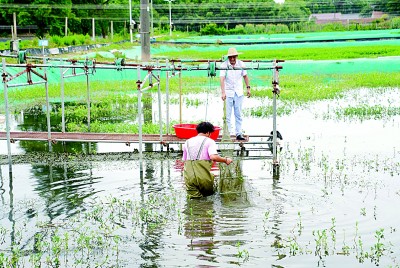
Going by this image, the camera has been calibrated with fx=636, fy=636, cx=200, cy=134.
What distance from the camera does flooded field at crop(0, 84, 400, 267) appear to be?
669 centimetres

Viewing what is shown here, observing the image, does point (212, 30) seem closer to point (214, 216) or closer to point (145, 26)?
point (145, 26)

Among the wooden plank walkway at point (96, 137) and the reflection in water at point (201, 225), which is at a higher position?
the wooden plank walkway at point (96, 137)

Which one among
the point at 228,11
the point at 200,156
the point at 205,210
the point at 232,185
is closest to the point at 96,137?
the point at 232,185

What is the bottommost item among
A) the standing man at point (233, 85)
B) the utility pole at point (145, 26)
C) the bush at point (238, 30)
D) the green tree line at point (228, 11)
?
the standing man at point (233, 85)

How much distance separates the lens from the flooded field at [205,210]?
6691 millimetres

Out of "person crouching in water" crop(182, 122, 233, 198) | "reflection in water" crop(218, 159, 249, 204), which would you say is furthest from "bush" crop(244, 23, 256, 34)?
"person crouching in water" crop(182, 122, 233, 198)

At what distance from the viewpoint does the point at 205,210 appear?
8188 mm

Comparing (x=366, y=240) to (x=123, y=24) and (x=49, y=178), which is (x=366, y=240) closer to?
(x=49, y=178)

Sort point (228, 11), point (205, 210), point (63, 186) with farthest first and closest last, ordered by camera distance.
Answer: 1. point (228, 11)
2. point (63, 186)
3. point (205, 210)

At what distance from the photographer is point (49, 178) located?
1032 centimetres

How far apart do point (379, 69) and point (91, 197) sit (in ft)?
81.4

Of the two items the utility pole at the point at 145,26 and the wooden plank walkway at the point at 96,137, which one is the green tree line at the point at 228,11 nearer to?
the utility pole at the point at 145,26

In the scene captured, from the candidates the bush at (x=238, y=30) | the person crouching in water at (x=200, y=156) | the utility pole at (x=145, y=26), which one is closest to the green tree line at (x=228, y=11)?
the bush at (x=238, y=30)

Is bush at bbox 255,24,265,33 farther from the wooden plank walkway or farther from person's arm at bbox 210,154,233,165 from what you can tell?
person's arm at bbox 210,154,233,165
